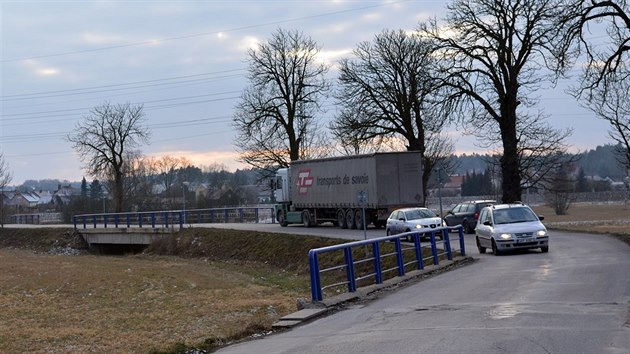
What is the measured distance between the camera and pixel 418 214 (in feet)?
112

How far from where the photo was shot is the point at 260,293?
75.3 ft

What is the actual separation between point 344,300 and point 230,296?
700 cm

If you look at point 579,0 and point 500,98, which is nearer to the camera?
point 579,0

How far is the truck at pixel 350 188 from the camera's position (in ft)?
138

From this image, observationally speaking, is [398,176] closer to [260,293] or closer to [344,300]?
[260,293]

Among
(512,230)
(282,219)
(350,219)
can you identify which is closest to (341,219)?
(350,219)

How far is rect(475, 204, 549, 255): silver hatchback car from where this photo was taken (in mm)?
24609

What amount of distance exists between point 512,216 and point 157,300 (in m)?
11.9

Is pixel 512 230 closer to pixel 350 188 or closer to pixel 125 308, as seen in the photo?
pixel 125 308

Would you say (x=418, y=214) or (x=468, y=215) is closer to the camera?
(x=418, y=214)

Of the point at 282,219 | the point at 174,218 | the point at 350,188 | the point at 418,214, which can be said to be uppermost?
the point at 350,188

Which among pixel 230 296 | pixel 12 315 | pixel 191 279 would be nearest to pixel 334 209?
pixel 191 279

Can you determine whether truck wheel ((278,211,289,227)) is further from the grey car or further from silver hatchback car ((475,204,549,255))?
silver hatchback car ((475,204,549,255))

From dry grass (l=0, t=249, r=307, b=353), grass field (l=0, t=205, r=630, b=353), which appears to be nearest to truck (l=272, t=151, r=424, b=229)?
grass field (l=0, t=205, r=630, b=353)
